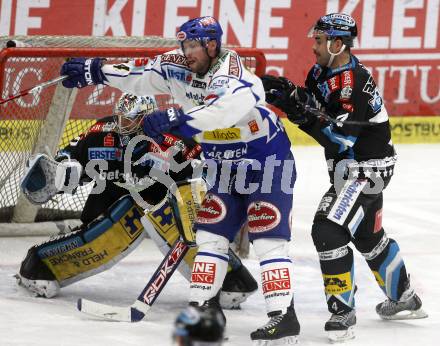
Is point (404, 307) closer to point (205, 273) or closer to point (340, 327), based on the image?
point (340, 327)

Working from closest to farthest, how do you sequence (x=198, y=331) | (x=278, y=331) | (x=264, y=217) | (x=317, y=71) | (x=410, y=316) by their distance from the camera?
(x=198, y=331), (x=278, y=331), (x=264, y=217), (x=317, y=71), (x=410, y=316)

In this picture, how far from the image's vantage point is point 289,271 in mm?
5207

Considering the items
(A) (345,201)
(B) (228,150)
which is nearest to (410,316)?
(A) (345,201)

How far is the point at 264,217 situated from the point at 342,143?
48 centimetres

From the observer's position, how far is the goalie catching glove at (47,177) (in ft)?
19.3

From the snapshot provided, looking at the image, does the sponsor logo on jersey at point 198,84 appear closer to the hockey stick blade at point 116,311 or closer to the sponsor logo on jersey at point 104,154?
the sponsor logo on jersey at point 104,154

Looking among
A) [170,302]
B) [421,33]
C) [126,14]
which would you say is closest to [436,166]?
[421,33]

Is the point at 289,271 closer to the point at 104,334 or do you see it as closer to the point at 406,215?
the point at 104,334

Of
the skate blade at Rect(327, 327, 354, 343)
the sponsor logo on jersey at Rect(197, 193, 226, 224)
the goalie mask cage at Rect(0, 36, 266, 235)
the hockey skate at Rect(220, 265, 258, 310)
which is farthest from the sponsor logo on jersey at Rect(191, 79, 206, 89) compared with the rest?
the goalie mask cage at Rect(0, 36, 266, 235)

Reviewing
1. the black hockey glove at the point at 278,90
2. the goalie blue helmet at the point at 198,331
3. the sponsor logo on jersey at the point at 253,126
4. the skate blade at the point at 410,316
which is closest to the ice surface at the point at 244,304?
the skate blade at the point at 410,316

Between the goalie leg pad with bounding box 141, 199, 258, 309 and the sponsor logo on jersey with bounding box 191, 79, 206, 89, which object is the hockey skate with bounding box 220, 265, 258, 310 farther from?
the sponsor logo on jersey with bounding box 191, 79, 206, 89

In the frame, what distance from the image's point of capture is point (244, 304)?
602 centimetres

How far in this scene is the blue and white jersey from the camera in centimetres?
495

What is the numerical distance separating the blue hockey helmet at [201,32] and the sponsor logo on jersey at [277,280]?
0.92 m
